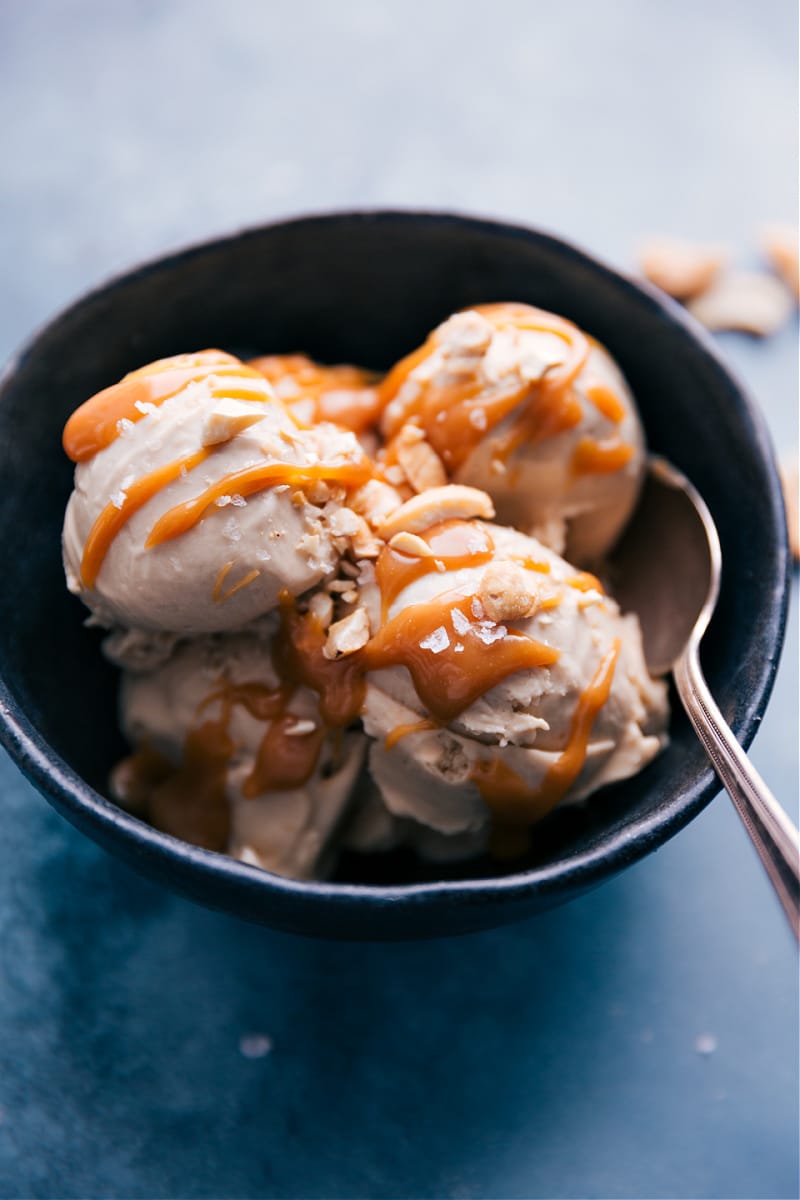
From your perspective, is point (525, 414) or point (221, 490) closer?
point (221, 490)

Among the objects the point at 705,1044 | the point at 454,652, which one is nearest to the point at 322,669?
the point at 454,652

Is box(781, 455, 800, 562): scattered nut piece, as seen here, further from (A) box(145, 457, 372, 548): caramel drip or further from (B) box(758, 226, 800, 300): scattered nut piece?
(A) box(145, 457, 372, 548): caramel drip

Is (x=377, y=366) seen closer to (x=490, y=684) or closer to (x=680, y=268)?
(x=680, y=268)

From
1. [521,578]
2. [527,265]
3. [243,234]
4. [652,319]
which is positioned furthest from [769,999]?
[243,234]

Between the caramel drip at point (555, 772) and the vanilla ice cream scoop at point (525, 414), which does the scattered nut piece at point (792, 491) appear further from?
the caramel drip at point (555, 772)

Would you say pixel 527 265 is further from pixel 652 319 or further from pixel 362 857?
pixel 362 857

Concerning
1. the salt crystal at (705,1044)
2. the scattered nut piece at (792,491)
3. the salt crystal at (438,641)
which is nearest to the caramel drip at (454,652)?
the salt crystal at (438,641)
